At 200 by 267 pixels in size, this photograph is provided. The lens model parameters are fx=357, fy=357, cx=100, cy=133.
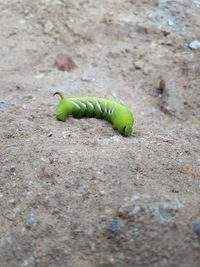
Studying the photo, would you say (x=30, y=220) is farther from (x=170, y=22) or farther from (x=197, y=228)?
(x=170, y=22)

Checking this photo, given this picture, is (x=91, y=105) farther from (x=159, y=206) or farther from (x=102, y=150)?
(x=159, y=206)

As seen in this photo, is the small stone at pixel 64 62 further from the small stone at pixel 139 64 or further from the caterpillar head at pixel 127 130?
the caterpillar head at pixel 127 130

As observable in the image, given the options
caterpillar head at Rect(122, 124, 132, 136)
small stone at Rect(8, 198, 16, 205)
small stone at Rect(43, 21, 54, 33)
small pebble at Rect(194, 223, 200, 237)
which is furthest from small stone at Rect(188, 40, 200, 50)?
small stone at Rect(8, 198, 16, 205)

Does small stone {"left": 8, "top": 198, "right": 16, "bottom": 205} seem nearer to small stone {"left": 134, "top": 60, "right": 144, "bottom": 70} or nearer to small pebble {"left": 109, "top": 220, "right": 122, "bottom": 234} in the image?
small pebble {"left": 109, "top": 220, "right": 122, "bottom": 234}

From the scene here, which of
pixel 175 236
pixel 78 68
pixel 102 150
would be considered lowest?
pixel 78 68

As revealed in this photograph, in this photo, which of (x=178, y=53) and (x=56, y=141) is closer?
(x=56, y=141)

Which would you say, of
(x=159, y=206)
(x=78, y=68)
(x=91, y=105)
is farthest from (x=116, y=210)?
(x=78, y=68)
